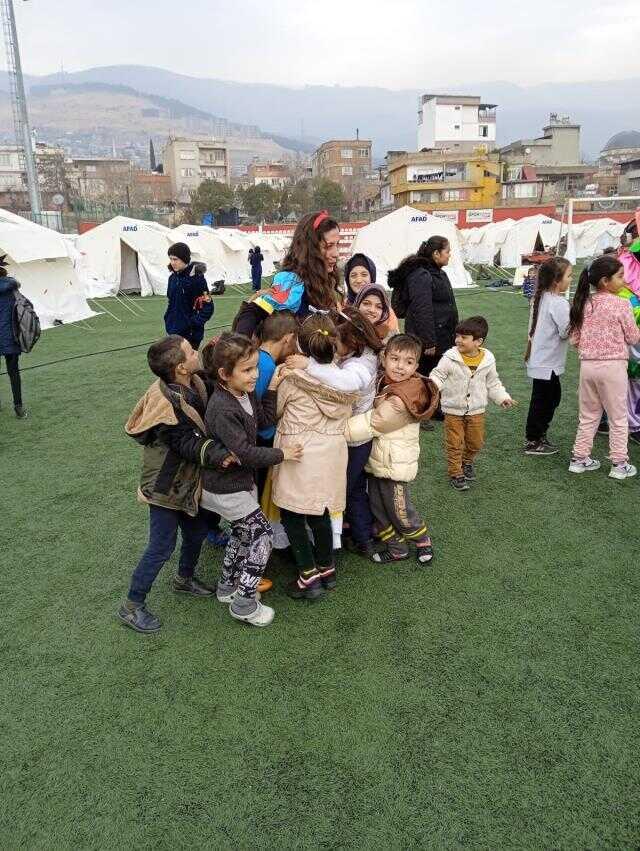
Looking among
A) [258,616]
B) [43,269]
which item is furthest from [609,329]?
[43,269]

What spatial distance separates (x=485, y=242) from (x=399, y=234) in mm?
9265

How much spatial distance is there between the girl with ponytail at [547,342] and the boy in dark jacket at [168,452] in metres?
3.16

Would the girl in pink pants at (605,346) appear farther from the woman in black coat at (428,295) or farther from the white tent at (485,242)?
the white tent at (485,242)

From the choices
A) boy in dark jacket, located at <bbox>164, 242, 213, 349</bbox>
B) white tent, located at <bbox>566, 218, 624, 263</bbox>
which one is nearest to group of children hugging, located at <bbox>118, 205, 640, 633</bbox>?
boy in dark jacket, located at <bbox>164, 242, 213, 349</bbox>

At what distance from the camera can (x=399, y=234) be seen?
20.6 m

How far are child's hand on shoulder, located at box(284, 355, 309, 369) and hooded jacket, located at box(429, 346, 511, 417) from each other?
68.2 inches

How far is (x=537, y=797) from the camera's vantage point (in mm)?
2115

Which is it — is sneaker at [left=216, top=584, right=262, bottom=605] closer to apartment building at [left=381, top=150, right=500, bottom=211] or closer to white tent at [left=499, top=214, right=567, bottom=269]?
white tent at [left=499, top=214, right=567, bottom=269]

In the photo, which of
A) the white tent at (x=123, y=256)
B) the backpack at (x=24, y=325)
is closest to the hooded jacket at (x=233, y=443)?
the backpack at (x=24, y=325)

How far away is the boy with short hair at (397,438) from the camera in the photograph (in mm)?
3391

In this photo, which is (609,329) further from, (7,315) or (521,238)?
(521,238)

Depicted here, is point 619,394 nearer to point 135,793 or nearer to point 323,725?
point 323,725

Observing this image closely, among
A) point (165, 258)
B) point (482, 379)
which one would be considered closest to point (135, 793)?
point (482, 379)

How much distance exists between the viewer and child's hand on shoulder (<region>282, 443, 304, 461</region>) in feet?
9.68
